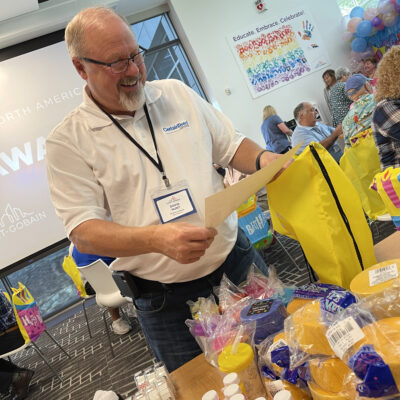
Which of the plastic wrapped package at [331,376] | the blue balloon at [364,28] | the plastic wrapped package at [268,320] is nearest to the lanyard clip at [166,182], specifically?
the plastic wrapped package at [268,320]

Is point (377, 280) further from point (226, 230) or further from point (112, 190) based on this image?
point (112, 190)

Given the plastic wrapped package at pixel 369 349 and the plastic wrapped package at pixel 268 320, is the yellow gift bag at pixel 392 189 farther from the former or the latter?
the plastic wrapped package at pixel 369 349

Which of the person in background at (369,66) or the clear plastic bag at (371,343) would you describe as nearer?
the clear plastic bag at (371,343)

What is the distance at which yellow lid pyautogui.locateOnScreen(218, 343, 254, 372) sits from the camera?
0.84 metres

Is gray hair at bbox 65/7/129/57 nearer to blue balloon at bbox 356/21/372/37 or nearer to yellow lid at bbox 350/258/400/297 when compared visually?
yellow lid at bbox 350/258/400/297

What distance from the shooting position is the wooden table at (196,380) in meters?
1.01

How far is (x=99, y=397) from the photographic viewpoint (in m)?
1.03

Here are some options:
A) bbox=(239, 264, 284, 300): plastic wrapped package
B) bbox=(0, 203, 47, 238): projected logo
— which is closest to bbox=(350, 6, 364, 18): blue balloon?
bbox=(0, 203, 47, 238): projected logo

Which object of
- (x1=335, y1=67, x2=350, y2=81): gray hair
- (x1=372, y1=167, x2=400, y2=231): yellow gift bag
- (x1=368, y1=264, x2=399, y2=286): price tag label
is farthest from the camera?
(x1=335, y1=67, x2=350, y2=81): gray hair

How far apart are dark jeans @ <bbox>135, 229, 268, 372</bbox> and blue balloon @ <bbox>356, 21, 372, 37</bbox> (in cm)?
748

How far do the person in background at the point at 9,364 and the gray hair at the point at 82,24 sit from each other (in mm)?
3033

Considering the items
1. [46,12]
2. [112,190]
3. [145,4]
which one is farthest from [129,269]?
[145,4]

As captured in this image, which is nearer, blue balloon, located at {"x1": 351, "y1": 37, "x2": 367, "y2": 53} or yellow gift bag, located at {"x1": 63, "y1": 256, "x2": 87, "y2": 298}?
yellow gift bag, located at {"x1": 63, "y1": 256, "x2": 87, "y2": 298}

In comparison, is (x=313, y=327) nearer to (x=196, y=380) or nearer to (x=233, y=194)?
(x=233, y=194)
